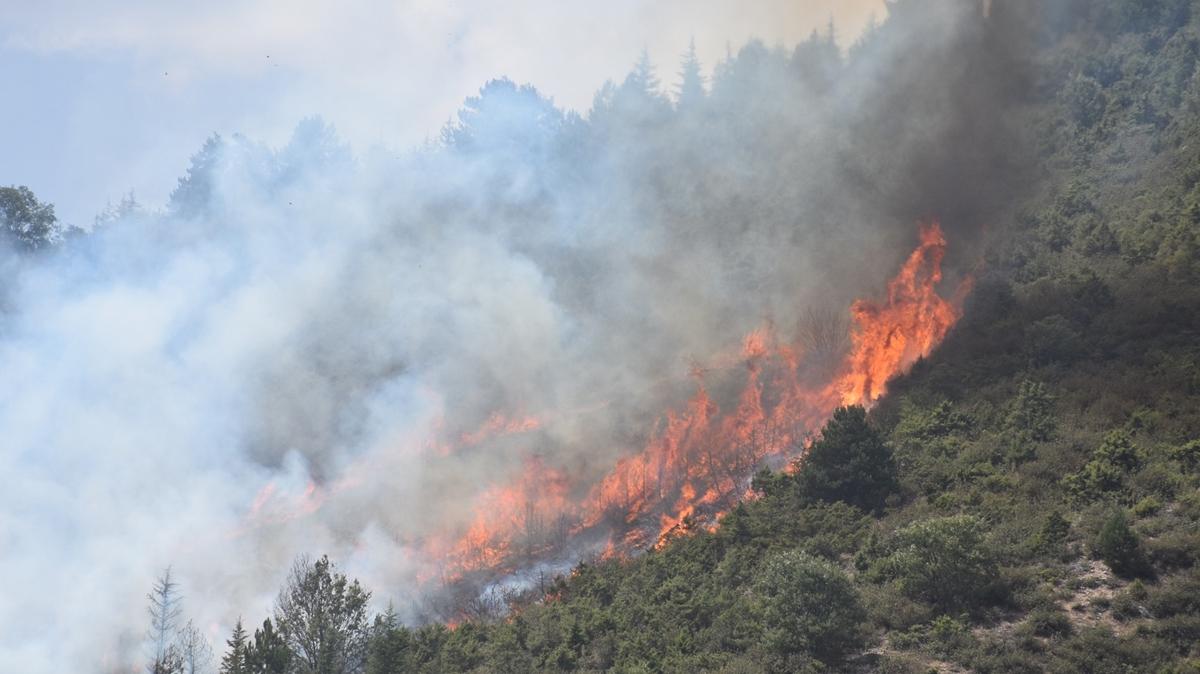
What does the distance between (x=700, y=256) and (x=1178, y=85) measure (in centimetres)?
4022

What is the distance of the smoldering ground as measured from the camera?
54.5 m

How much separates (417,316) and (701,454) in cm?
2531

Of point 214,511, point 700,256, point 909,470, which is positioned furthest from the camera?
point 700,256

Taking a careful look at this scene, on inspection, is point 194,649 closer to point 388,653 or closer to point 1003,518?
point 388,653

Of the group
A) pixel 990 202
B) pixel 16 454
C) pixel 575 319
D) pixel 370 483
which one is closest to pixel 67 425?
pixel 16 454

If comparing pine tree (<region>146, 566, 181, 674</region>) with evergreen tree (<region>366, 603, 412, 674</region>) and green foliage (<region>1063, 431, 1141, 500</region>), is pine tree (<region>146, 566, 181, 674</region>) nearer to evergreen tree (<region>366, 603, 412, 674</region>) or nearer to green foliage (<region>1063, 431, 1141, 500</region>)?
evergreen tree (<region>366, 603, 412, 674</region>)

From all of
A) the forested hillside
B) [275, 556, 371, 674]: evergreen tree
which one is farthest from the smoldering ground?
[275, 556, 371, 674]: evergreen tree

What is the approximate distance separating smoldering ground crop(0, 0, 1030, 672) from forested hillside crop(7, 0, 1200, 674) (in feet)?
1.32

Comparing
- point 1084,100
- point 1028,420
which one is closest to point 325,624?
point 1028,420

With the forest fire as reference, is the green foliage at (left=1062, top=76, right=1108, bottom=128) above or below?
above

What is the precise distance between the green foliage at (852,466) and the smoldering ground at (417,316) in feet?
51.4

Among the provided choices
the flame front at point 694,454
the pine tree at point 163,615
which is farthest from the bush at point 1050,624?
the pine tree at point 163,615

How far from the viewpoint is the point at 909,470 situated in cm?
4472

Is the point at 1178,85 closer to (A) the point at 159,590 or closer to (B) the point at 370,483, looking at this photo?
(B) the point at 370,483
